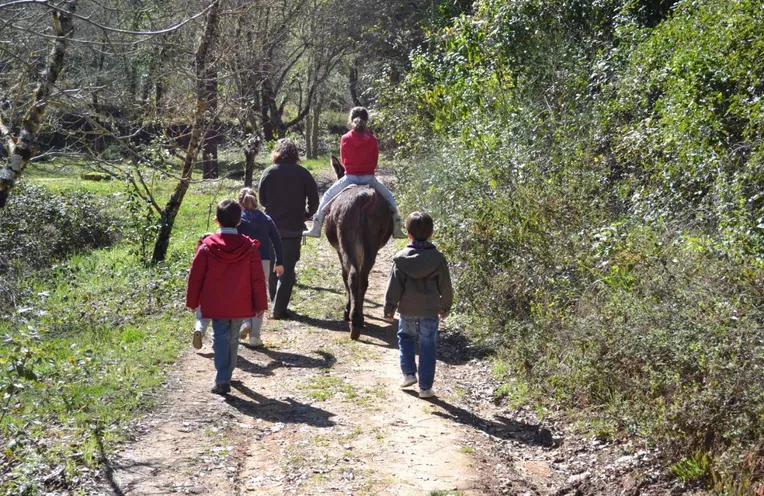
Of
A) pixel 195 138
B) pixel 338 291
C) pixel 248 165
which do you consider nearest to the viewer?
pixel 338 291

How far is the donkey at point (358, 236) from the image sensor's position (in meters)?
10.7

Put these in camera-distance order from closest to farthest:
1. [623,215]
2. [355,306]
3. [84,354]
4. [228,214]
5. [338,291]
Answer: [84,354]
[228,214]
[623,215]
[355,306]
[338,291]

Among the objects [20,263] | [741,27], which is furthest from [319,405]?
[20,263]

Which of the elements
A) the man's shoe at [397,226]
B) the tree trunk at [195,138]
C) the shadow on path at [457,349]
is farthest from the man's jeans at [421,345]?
the tree trunk at [195,138]

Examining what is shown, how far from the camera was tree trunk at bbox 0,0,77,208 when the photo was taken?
27.6ft

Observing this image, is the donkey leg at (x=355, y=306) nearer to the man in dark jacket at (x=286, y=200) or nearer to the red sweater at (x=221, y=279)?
the man in dark jacket at (x=286, y=200)

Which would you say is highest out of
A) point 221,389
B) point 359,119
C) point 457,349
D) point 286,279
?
point 359,119

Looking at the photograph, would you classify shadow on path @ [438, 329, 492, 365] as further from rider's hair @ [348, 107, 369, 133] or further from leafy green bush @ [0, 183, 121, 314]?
leafy green bush @ [0, 183, 121, 314]

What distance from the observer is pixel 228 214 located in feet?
26.7

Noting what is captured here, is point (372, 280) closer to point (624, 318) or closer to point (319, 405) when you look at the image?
point (319, 405)

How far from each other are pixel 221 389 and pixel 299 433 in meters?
1.20

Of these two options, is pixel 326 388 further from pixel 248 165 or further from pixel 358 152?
pixel 248 165

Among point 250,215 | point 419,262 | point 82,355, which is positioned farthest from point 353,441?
point 250,215

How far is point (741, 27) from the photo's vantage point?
29.6ft
